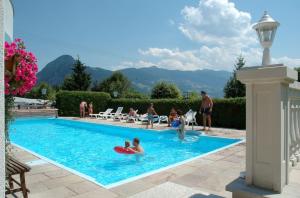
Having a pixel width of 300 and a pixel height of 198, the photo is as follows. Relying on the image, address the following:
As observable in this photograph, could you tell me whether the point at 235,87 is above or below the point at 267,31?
above

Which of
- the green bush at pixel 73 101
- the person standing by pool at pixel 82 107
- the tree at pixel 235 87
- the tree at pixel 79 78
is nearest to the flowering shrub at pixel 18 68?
the person standing by pool at pixel 82 107

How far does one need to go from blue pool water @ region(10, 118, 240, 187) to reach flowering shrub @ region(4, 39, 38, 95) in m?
2.66

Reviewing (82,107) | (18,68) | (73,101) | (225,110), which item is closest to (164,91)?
(73,101)

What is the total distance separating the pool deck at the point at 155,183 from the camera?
3.63m

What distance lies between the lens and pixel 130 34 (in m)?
23.7

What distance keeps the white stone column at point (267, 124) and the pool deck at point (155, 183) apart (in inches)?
38.8

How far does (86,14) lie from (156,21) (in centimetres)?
544

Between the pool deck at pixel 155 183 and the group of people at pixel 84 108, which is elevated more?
the group of people at pixel 84 108

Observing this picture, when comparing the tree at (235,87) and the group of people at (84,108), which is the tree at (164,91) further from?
the group of people at (84,108)

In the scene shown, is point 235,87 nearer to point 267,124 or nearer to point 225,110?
point 225,110

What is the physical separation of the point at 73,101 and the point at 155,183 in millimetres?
17495

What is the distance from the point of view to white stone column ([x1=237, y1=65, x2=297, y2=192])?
2457mm

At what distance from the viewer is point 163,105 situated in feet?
54.8

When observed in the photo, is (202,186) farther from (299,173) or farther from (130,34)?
(130,34)
